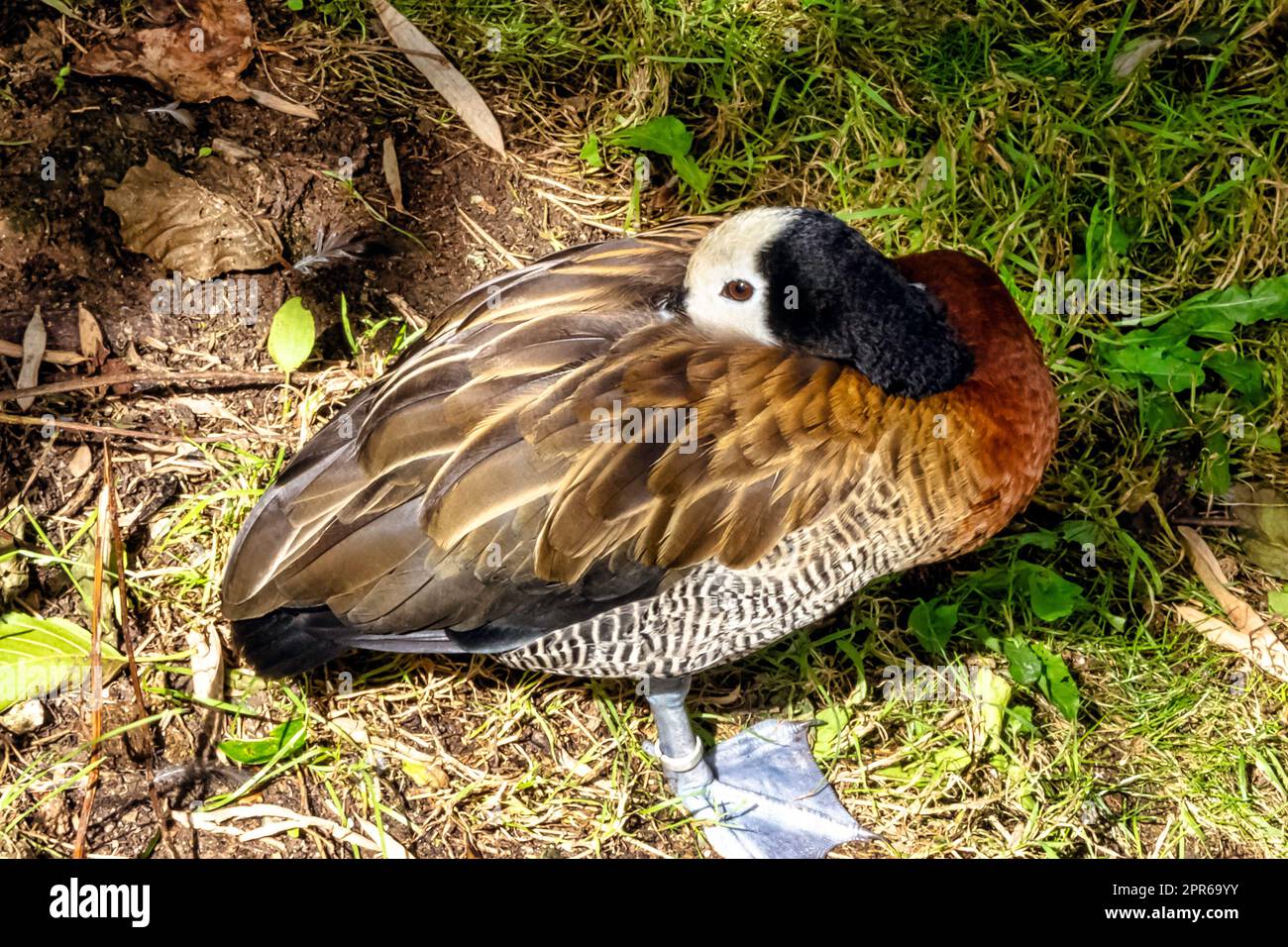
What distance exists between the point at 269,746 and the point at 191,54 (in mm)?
1777

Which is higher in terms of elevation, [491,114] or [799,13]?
[799,13]

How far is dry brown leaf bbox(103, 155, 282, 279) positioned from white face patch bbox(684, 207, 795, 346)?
1.25m

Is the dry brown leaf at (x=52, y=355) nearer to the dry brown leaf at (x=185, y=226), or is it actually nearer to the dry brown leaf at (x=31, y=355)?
the dry brown leaf at (x=31, y=355)

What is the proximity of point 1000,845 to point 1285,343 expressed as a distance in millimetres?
1484

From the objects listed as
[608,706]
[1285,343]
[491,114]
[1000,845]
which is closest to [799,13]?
[491,114]

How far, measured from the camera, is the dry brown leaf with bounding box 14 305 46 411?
2863 millimetres

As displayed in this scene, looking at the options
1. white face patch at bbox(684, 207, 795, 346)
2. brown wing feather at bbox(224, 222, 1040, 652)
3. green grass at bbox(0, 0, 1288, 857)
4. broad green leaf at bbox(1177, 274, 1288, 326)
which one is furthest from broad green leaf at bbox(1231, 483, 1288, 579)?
white face patch at bbox(684, 207, 795, 346)

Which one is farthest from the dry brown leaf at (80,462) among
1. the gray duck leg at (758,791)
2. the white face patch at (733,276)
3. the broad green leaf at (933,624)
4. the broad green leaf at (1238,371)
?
the broad green leaf at (1238,371)

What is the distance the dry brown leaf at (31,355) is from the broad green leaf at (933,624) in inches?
83.3

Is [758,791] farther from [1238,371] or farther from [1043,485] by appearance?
[1238,371]

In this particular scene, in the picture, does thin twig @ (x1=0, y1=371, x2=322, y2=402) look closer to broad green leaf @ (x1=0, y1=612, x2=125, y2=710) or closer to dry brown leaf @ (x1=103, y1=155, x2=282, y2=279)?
dry brown leaf @ (x1=103, y1=155, x2=282, y2=279)

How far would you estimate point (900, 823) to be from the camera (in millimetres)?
2715

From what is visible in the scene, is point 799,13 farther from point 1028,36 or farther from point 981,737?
point 981,737

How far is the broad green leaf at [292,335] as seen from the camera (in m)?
2.91
